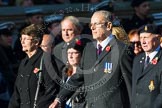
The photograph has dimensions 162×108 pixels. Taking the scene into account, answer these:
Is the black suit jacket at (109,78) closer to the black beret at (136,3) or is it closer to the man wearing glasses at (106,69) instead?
the man wearing glasses at (106,69)

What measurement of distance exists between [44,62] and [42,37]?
38 cm

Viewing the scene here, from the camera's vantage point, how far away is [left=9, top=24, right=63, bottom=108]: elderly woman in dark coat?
37.0 feet

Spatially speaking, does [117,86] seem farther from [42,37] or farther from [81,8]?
[81,8]

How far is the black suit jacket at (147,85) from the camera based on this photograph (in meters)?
10.3

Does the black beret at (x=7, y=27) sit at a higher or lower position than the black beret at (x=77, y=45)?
lower

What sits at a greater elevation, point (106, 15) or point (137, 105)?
point (106, 15)

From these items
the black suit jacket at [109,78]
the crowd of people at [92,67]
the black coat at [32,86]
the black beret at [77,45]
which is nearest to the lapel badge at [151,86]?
the crowd of people at [92,67]

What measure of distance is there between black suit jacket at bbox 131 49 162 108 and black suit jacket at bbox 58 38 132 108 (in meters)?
0.12

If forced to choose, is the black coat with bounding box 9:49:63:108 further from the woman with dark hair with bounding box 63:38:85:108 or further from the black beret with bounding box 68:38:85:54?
the black beret with bounding box 68:38:85:54

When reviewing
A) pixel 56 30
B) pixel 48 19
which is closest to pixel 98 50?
pixel 56 30

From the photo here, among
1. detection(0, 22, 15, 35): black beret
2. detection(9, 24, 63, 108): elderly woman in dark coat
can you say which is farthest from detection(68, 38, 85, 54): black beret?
detection(0, 22, 15, 35): black beret

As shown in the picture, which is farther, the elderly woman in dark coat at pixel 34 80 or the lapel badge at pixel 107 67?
the elderly woman in dark coat at pixel 34 80

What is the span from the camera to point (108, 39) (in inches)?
416

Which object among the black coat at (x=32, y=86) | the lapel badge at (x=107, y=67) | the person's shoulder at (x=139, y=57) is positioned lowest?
the black coat at (x=32, y=86)
